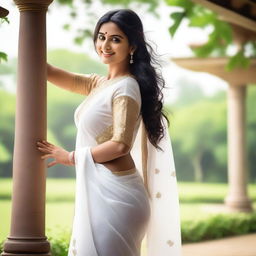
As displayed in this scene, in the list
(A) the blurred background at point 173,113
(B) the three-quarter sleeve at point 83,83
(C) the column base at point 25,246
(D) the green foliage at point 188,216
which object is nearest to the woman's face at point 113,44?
(B) the three-quarter sleeve at point 83,83

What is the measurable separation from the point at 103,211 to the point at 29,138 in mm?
584

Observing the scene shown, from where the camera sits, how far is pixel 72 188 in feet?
66.4

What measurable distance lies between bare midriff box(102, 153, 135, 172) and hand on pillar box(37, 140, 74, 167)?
0.19m

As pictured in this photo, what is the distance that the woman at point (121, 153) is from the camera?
346 cm

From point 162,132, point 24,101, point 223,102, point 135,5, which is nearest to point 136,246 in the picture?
point 162,132

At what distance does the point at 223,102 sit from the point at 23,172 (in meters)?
21.1

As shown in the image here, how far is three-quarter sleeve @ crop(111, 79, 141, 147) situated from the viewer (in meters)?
3.44

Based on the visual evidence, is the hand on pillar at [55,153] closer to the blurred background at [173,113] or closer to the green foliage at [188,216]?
the green foliage at [188,216]

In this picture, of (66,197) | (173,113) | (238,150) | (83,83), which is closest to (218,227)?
(238,150)

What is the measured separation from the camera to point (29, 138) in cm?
371

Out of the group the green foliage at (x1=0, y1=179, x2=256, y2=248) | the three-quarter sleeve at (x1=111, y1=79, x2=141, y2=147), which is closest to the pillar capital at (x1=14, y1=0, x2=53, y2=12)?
the three-quarter sleeve at (x1=111, y1=79, x2=141, y2=147)

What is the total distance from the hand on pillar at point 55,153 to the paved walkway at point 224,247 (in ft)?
12.7

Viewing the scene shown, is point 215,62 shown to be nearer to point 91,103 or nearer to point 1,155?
point 91,103

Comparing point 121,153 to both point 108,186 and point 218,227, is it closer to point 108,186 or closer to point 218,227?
point 108,186
